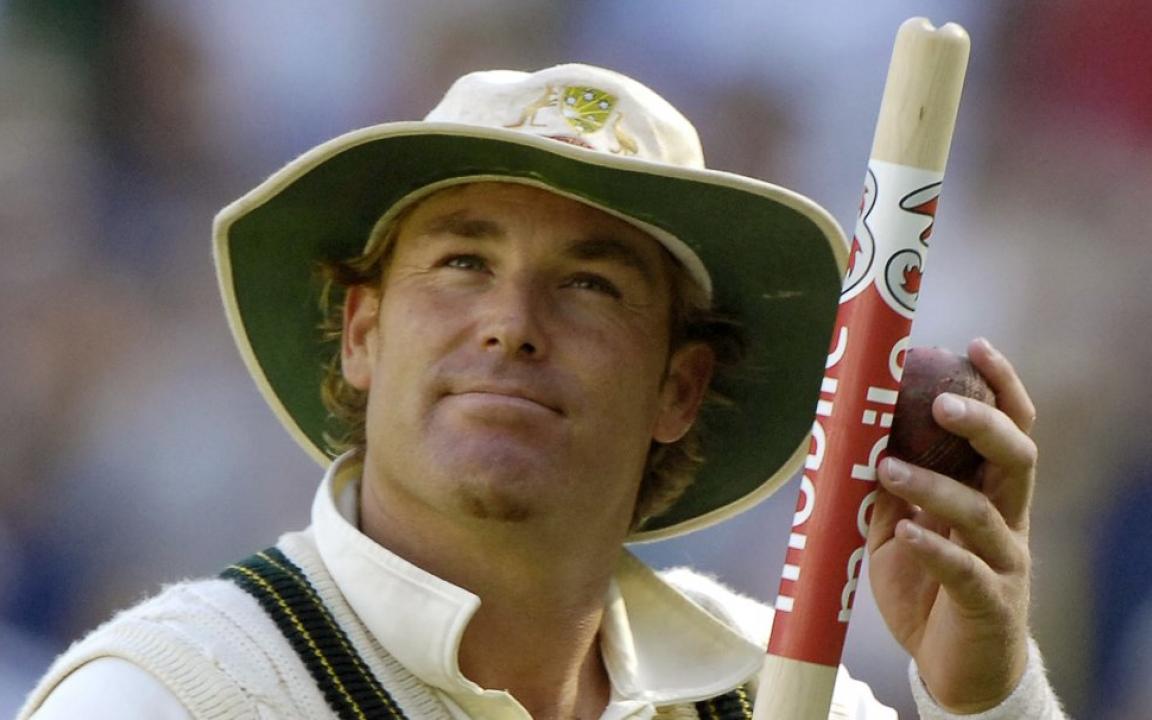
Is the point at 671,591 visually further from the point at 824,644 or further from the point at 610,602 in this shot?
the point at 824,644

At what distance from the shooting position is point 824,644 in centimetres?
244

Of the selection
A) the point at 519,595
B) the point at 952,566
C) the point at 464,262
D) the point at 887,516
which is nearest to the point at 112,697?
the point at 519,595

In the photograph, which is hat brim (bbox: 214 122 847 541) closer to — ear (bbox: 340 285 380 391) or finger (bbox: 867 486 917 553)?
ear (bbox: 340 285 380 391)

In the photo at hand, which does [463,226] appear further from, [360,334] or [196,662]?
[196,662]

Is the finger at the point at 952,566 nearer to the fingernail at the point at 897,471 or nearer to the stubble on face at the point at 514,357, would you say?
the fingernail at the point at 897,471

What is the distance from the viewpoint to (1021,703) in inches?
122

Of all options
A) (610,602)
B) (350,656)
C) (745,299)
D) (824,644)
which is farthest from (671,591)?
(824,644)

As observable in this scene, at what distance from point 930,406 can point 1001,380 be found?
20 cm

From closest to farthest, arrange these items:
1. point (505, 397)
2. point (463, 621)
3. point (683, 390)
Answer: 1. point (463, 621)
2. point (505, 397)
3. point (683, 390)


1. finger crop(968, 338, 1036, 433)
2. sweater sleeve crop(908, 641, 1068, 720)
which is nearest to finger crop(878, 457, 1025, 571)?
finger crop(968, 338, 1036, 433)

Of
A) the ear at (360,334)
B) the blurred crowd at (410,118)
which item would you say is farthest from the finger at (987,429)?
the blurred crowd at (410,118)

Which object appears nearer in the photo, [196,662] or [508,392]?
[196,662]

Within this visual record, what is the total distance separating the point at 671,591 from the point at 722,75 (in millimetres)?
2992

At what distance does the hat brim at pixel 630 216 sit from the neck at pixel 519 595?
35cm
